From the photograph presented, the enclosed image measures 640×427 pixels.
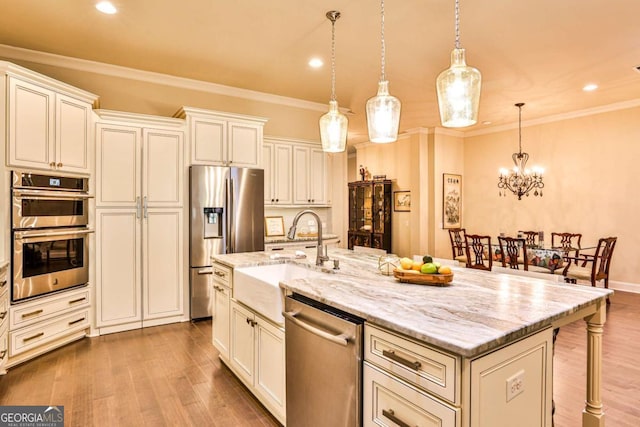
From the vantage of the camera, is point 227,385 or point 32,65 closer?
point 227,385

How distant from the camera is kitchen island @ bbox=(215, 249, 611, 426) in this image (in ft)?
3.77

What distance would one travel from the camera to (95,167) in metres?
3.78

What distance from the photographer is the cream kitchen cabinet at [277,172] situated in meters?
5.13

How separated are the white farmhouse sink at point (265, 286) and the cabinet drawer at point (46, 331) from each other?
196 cm

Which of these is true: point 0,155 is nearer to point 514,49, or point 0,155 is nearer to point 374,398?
point 374,398

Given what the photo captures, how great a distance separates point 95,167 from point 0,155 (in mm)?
871

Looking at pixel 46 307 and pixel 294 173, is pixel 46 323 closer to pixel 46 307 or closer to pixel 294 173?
pixel 46 307

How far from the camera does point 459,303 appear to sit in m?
1.61

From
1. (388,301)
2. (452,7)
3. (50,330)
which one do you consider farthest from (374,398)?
(50,330)

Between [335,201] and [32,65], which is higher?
[32,65]

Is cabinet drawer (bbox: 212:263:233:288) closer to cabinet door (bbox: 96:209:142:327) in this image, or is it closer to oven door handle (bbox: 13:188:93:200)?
cabinet door (bbox: 96:209:142:327)

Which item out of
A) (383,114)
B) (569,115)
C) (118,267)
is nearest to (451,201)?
(569,115)

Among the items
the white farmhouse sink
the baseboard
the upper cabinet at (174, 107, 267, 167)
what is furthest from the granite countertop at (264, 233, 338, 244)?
the baseboard

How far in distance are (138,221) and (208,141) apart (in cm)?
122
